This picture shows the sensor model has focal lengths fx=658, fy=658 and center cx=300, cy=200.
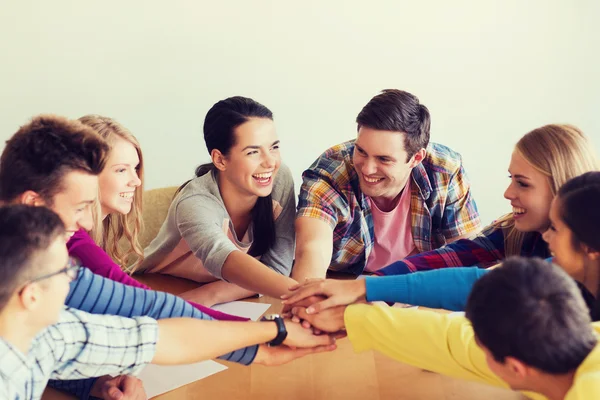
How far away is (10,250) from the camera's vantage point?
3.26 feet

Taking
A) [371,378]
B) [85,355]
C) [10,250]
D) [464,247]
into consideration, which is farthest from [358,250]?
[10,250]

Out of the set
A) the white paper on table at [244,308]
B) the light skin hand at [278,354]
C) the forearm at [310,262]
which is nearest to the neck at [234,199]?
the forearm at [310,262]

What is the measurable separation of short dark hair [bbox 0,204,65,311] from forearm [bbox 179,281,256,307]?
0.74 metres

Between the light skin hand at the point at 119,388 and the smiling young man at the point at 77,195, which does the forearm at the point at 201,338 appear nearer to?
the smiling young man at the point at 77,195

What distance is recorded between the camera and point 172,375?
4.54 ft

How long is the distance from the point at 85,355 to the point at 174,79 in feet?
6.29

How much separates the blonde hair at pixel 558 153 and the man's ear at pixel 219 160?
86cm

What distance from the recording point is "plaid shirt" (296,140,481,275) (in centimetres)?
203

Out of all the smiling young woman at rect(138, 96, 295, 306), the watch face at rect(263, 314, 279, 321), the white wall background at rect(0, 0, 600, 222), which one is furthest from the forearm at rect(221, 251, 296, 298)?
the white wall background at rect(0, 0, 600, 222)

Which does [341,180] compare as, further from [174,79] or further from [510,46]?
[510,46]

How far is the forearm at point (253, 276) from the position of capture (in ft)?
5.63

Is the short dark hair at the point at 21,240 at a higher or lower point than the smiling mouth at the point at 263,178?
lower

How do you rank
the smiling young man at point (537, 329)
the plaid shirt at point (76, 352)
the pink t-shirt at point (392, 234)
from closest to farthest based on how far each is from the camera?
the smiling young man at point (537, 329)
the plaid shirt at point (76, 352)
the pink t-shirt at point (392, 234)

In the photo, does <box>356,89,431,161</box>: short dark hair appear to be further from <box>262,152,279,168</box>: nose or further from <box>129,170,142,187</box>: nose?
<box>129,170,142,187</box>: nose
